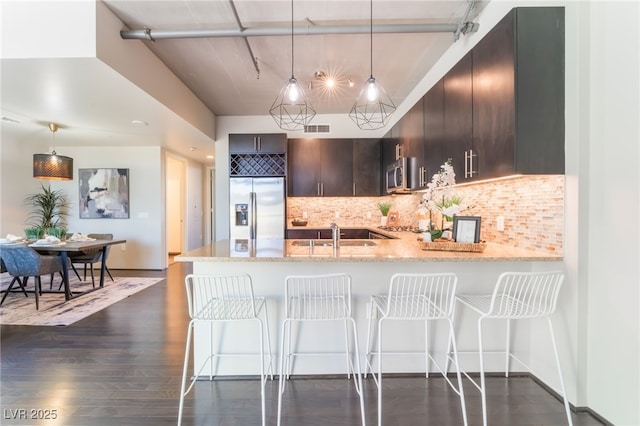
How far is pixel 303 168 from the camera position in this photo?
534 cm

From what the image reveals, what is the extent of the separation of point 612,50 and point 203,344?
3.25m

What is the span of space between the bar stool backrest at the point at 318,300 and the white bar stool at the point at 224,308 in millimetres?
220

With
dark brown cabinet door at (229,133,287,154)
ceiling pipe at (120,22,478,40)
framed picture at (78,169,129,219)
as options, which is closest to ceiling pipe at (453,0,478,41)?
ceiling pipe at (120,22,478,40)

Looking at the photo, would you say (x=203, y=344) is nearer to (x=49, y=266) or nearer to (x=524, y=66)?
(x=524, y=66)

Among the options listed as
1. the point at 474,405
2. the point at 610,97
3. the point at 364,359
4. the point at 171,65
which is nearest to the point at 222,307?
the point at 364,359

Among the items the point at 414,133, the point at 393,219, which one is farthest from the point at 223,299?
the point at 393,219

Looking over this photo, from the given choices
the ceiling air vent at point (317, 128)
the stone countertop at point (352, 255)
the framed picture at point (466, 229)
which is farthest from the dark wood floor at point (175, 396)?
the ceiling air vent at point (317, 128)

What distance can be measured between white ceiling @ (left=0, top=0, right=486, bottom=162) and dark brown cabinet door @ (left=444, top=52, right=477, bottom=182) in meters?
0.60

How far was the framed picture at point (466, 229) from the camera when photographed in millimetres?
2200

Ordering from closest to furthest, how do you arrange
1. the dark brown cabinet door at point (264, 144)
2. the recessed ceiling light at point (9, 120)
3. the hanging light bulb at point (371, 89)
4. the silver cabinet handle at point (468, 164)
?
the hanging light bulb at point (371, 89)
the silver cabinet handle at point (468, 164)
the recessed ceiling light at point (9, 120)
the dark brown cabinet door at point (264, 144)

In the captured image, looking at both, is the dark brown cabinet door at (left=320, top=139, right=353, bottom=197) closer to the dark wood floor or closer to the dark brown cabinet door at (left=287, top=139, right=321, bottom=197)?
the dark brown cabinet door at (left=287, top=139, right=321, bottom=197)

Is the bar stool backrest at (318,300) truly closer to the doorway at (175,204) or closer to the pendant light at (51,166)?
the pendant light at (51,166)

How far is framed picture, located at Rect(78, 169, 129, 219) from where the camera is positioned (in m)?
5.82

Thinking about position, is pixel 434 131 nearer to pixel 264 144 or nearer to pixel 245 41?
pixel 245 41
